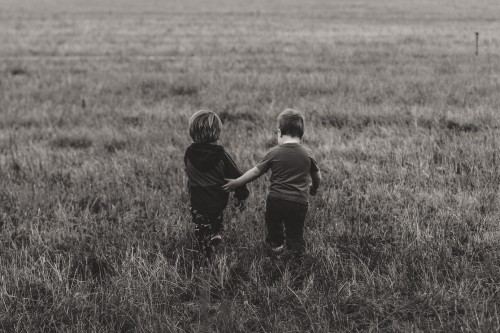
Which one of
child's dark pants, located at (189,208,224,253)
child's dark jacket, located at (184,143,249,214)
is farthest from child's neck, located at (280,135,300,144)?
child's dark pants, located at (189,208,224,253)

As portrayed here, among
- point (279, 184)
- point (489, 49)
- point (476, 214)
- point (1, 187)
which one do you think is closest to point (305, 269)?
point (279, 184)

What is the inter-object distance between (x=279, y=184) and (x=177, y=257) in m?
0.98

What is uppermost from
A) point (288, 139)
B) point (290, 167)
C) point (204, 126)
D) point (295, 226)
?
point (204, 126)

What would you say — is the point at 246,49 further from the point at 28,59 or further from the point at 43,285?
the point at 43,285

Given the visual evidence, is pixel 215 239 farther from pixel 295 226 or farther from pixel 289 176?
pixel 289 176

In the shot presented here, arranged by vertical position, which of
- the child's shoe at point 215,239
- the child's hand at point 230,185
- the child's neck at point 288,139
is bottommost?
the child's shoe at point 215,239

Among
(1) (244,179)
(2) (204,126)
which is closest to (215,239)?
(1) (244,179)

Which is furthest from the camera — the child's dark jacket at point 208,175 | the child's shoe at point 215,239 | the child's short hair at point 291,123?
the child's shoe at point 215,239

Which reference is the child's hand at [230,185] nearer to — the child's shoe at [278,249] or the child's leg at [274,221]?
the child's leg at [274,221]

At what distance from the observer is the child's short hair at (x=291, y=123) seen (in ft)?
11.8

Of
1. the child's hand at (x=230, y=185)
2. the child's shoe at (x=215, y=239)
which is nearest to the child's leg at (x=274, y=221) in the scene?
the child's hand at (x=230, y=185)

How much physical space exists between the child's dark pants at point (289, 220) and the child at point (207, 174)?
35 centimetres

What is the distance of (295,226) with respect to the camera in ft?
12.2

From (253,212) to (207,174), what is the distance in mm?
949
